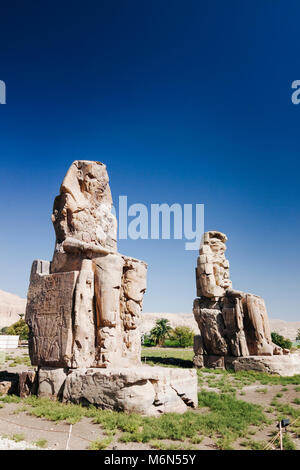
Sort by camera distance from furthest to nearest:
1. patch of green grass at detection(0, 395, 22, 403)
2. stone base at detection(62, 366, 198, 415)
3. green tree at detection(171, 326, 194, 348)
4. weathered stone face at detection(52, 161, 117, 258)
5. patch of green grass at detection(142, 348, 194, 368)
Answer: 1. green tree at detection(171, 326, 194, 348)
2. patch of green grass at detection(142, 348, 194, 368)
3. weathered stone face at detection(52, 161, 117, 258)
4. patch of green grass at detection(0, 395, 22, 403)
5. stone base at detection(62, 366, 198, 415)

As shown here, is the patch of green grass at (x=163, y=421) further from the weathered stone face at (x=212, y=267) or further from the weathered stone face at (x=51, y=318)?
the weathered stone face at (x=212, y=267)

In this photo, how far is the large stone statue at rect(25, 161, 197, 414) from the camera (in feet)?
18.6

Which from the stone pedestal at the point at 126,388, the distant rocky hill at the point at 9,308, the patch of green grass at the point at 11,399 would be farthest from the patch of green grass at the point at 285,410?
the distant rocky hill at the point at 9,308

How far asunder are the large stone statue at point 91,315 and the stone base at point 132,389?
0.6 inches

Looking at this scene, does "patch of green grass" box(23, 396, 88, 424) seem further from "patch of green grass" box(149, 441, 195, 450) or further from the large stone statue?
"patch of green grass" box(149, 441, 195, 450)

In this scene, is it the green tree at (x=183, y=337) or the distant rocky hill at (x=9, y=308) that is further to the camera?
the distant rocky hill at (x=9, y=308)

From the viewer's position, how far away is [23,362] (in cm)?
1287

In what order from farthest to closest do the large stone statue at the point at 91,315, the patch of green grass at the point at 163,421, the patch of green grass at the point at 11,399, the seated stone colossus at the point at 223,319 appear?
the seated stone colossus at the point at 223,319, the patch of green grass at the point at 11,399, the large stone statue at the point at 91,315, the patch of green grass at the point at 163,421

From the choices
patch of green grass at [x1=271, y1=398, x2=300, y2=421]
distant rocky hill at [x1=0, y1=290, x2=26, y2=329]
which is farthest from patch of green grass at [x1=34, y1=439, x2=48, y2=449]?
distant rocky hill at [x1=0, y1=290, x2=26, y2=329]

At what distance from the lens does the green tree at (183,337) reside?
34.4 meters

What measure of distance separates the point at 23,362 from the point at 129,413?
897 centimetres

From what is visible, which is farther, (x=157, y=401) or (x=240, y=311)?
(x=240, y=311)
